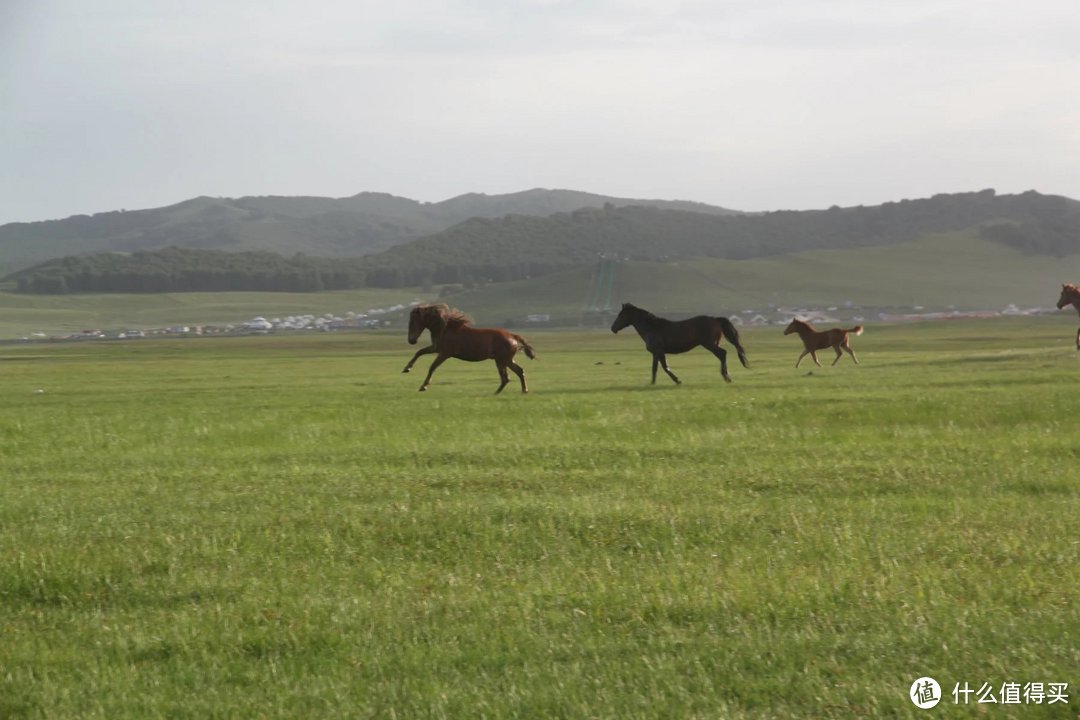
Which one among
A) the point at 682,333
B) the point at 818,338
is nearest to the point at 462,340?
→ the point at 682,333

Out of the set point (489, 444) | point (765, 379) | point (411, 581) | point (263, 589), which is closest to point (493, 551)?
point (411, 581)

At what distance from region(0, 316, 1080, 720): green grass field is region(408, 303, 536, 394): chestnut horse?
29.4 feet

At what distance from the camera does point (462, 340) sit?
2731 cm

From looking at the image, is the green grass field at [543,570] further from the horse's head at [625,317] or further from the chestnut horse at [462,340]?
the horse's head at [625,317]

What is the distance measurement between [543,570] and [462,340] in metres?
17.9

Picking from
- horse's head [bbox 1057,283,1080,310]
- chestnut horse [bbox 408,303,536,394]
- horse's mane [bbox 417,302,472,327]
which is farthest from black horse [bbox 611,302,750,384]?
horse's head [bbox 1057,283,1080,310]

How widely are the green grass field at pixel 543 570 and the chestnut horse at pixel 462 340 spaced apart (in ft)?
29.4

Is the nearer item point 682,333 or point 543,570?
point 543,570

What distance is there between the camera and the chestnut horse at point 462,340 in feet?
88.6

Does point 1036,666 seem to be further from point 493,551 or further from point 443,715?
point 493,551

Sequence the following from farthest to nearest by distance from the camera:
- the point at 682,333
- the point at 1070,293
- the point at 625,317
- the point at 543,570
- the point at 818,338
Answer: the point at 818,338 → the point at 1070,293 → the point at 625,317 → the point at 682,333 → the point at 543,570

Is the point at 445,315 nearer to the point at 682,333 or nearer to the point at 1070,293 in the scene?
the point at 682,333

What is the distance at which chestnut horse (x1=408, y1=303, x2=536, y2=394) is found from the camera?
2702 centimetres

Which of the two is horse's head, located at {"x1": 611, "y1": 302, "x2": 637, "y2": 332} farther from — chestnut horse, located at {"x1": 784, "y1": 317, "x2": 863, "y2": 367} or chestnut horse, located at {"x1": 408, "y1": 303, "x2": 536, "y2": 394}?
chestnut horse, located at {"x1": 784, "y1": 317, "x2": 863, "y2": 367}
